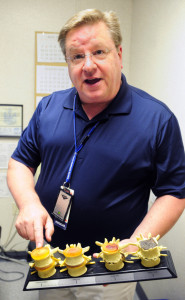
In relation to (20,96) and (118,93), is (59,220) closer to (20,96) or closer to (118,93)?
(118,93)

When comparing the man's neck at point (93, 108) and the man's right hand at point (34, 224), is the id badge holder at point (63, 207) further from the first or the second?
the man's neck at point (93, 108)

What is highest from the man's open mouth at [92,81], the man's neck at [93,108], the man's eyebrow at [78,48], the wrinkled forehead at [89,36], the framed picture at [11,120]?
the wrinkled forehead at [89,36]

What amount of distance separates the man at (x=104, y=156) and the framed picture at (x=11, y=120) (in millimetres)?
1522

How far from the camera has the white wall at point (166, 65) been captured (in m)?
1.63

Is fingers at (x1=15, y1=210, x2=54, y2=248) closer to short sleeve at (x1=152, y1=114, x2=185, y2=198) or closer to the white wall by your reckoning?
short sleeve at (x1=152, y1=114, x2=185, y2=198)

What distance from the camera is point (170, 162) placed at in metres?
1.07

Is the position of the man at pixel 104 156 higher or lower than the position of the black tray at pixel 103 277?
higher

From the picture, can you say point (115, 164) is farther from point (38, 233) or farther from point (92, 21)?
point (92, 21)

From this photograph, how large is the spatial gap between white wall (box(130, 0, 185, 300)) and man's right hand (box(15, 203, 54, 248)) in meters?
0.94

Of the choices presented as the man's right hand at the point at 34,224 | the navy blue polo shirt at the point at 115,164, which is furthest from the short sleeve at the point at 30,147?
the man's right hand at the point at 34,224

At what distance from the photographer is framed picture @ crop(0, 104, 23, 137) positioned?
267cm

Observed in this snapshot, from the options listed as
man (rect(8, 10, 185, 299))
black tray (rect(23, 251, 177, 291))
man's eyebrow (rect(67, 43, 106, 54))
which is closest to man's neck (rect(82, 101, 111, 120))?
man (rect(8, 10, 185, 299))

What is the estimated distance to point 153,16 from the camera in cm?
206

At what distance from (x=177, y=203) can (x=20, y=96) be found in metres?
2.01
